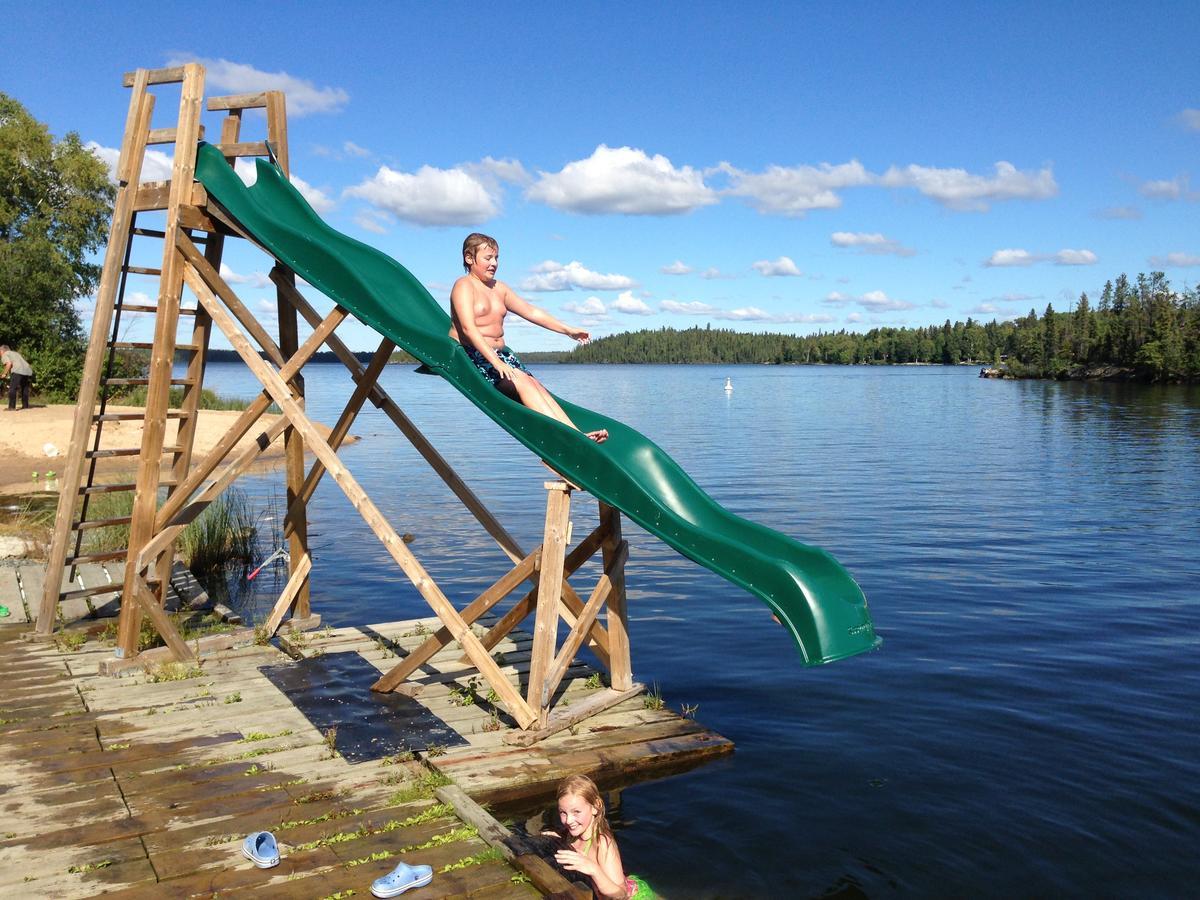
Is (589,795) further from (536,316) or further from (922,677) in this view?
(922,677)

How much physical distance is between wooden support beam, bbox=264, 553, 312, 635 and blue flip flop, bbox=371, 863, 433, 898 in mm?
5317

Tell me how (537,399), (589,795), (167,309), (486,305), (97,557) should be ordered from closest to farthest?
1. (589,795)
2. (537,399)
3. (486,305)
4. (167,309)
5. (97,557)

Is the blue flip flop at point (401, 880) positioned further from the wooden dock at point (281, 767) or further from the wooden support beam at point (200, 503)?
the wooden support beam at point (200, 503)

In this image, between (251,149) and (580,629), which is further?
A: (251,149)

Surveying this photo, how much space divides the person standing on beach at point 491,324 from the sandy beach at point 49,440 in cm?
1712

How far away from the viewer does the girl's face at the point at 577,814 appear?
5395 mm

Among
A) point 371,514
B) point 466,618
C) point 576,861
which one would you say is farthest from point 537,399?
point 576,861

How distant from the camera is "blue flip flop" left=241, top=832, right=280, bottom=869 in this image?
5.64m

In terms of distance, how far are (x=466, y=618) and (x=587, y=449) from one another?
6.57 ft

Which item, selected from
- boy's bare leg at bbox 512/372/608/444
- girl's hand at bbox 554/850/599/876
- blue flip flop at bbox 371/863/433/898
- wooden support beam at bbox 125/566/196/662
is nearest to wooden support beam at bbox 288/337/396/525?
boy's bare leg at bbox 512/372/608/444

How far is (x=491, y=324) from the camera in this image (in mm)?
Answer: 8586

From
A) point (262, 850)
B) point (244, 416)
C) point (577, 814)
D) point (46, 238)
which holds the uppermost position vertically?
point (46, 238)

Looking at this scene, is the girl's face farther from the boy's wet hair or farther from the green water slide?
the boy's wet hair

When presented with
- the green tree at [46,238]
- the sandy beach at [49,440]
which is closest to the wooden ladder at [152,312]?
the sandy beach at [49,440]
